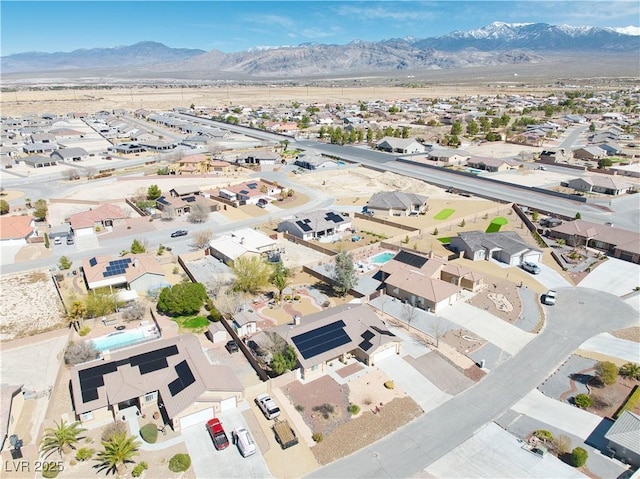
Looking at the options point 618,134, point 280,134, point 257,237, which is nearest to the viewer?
point 257,237

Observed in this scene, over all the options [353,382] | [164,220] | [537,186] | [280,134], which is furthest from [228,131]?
[353,382]

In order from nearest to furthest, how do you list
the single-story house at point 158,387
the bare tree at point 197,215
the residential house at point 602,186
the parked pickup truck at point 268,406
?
the single-story house at point 158,387
the parked pickup truck at point 268,406
the bare tree at point 197,215
the residential house at point 602,186

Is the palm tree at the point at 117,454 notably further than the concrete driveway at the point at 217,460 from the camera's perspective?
No

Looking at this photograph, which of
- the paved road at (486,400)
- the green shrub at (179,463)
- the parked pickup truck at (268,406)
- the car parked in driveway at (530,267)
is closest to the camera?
the green shrub at (179,463)

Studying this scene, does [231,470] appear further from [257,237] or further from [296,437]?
[257,237]

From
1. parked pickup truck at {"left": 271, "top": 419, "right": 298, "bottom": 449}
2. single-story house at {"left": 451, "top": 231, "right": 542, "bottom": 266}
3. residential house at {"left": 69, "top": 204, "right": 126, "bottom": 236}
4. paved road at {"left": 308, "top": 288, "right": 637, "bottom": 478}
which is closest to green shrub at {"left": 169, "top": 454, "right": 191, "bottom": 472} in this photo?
parked pickup truck at {"left": 271, "top": 419, "right": 298, "bottom": 449}

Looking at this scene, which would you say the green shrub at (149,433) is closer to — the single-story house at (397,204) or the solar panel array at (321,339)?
the solar panel array at (321,339)

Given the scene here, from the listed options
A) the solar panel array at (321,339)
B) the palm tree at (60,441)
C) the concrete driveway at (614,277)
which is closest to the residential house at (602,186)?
the concrete driveway at (614,277)
